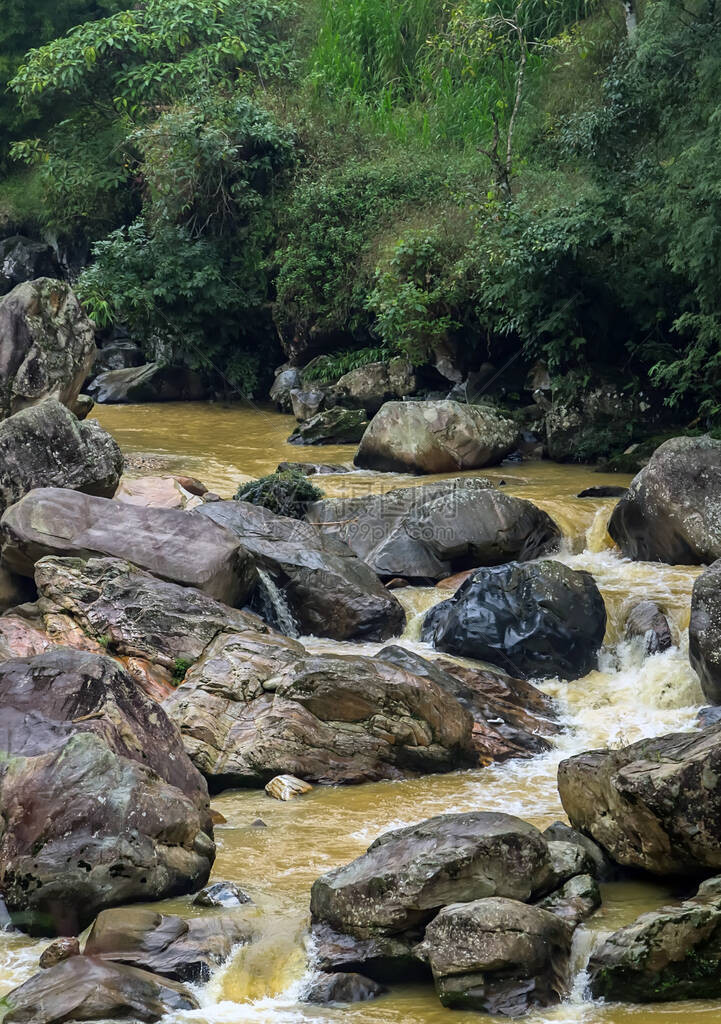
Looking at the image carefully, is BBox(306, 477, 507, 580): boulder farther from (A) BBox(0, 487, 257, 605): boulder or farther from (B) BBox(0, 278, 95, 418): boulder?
(B) BBox(0, 278, 95, 418): boulder

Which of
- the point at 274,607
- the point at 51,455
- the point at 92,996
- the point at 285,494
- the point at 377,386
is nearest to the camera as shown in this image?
the point at 92,996

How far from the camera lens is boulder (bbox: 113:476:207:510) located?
1299 cm

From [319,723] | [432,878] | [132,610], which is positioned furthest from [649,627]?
[432,878]

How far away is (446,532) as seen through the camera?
39.9 ft

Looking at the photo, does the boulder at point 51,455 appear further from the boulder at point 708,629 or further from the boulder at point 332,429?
the boulder at point 708,629

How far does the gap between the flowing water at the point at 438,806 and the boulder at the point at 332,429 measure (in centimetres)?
257

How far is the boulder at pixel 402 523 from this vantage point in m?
12.1

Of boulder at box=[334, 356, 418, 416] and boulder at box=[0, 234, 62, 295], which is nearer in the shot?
boulder at box=[334, 356, 418, 416]

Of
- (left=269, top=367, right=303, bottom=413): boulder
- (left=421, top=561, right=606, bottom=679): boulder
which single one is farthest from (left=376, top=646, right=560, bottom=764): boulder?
(left=269, top=367, right=303, bottom=413): boulder

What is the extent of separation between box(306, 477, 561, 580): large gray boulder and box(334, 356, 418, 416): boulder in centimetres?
650

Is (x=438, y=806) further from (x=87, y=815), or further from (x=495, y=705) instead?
(x=87, y=815)

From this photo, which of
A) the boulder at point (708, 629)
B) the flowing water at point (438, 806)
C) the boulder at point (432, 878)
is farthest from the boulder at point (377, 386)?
the boulder at point (432, 878)

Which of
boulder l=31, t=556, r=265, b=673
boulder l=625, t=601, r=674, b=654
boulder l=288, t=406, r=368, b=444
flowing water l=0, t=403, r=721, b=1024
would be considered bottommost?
flowing water l=0, t=403, r=721, b=1024

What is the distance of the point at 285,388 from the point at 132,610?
1195cm
